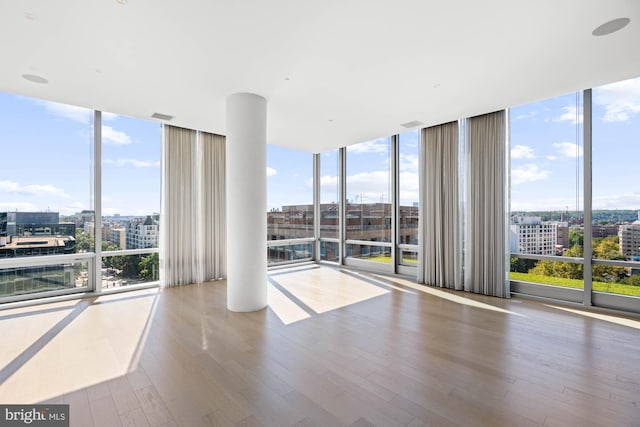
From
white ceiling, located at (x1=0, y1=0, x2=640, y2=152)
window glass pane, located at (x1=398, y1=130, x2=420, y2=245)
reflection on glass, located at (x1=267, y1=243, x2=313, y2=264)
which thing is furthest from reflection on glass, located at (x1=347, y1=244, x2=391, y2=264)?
white ceiling, located at (x1=0, y1=0, x2=640, y2=152)

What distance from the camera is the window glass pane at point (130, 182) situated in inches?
224

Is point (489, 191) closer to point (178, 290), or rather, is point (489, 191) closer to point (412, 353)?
point (412, 353)

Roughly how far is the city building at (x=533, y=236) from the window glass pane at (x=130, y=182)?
23.2 feet

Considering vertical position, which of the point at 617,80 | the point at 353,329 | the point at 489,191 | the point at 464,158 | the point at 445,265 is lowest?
the point at 353,329

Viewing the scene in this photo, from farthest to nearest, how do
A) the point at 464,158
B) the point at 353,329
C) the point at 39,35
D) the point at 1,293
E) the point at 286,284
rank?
1. the point at 286,284
2. the point at 464,158
3. the point at 1,293
4. the point at 353,329
5. the point at 39,35

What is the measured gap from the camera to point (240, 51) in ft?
11.1

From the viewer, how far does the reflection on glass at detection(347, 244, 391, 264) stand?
24.7 ft

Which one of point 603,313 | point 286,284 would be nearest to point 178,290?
point 286,284

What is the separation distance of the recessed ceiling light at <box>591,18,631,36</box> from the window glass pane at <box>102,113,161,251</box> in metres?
6.91

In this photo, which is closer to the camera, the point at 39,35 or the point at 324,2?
the point at 324,2

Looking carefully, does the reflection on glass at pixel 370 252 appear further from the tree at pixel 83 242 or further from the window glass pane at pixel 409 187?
the tree at pixel 83 242

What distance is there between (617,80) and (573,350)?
11.9 ft

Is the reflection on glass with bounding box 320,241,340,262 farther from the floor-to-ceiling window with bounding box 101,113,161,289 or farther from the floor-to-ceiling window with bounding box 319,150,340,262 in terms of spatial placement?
the floor-to-ceiling window with bounding box 101,113,161,289

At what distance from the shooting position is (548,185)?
5.10 metres
